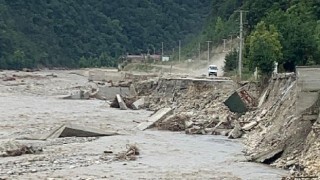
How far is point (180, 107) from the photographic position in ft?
176

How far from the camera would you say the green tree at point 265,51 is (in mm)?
50938

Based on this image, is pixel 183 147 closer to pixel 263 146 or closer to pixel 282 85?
pixel 263 146

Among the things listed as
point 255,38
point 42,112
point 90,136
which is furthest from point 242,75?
point 90,136

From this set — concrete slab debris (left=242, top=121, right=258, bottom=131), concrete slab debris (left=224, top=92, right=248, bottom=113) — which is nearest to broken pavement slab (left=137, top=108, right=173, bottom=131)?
concrete slab debris (left=224, top=92, right=248, bottom=113)

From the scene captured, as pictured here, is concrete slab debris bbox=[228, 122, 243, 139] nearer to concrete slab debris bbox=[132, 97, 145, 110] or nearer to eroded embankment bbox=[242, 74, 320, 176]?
eroded embankment bbox=[242, 74, 320, 176]

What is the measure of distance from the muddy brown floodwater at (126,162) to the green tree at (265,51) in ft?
30.0

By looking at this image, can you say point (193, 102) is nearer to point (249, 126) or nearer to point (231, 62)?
point (249, 126)

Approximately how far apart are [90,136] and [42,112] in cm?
1874

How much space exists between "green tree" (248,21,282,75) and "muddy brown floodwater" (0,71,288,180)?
30.0 ft

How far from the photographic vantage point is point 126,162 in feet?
94.6

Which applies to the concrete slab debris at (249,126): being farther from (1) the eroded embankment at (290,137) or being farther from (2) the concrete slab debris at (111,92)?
(2) the concrete slab debris at (111,92)

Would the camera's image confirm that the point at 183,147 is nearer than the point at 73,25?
Yes

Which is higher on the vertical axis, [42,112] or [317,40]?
[317,40]

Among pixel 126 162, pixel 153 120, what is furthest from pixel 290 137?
pixel 153 120
